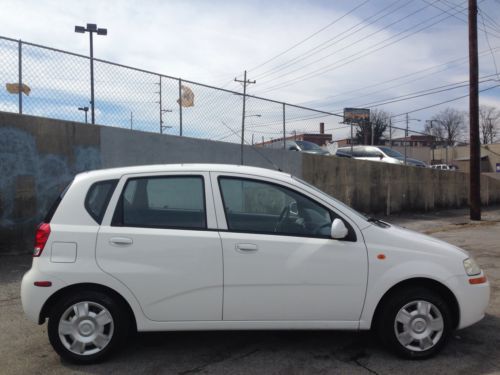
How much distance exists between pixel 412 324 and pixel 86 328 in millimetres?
2683

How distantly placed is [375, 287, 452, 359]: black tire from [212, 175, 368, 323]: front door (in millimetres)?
261

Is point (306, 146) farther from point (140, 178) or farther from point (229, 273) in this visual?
point (229, 273)

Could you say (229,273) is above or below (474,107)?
below

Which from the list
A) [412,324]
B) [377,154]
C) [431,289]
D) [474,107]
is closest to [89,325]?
[412,324]

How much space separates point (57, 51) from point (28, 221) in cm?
317

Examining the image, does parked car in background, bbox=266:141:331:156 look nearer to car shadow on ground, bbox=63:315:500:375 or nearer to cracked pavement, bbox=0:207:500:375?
cracked pavement, bbox=0:207:500:375

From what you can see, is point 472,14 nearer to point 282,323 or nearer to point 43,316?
point 282,323

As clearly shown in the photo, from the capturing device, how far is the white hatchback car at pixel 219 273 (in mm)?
3656

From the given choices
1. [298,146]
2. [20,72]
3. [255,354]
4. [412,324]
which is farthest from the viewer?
[298,146]

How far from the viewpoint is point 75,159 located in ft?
28.2

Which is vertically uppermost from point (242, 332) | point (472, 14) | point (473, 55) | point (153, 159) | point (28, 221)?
point (472, 14)

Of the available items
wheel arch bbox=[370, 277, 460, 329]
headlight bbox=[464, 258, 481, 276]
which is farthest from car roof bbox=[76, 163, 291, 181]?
headlight bbox=[464, 258, 481, 276]

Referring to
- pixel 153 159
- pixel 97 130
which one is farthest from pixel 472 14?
pixel 97 130

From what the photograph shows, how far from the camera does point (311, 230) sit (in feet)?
12.6
